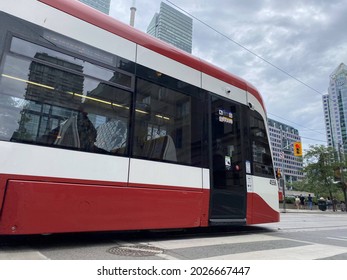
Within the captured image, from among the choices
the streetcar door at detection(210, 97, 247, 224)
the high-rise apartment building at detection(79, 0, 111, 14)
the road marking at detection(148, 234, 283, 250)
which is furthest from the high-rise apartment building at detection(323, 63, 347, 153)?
the road marking at detection(148, 234, 283, 250)

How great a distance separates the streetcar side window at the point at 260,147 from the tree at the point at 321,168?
33.3 meters

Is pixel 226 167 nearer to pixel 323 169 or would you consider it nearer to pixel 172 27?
pixel 172 27

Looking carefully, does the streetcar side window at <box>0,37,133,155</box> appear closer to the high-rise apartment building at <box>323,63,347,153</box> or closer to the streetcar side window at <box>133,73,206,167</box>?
the streetcar side window at <box>133,73,206,167</box>

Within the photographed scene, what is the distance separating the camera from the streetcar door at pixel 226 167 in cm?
588

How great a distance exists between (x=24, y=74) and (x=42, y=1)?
115 cm

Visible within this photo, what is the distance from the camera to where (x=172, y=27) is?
8.80 metres

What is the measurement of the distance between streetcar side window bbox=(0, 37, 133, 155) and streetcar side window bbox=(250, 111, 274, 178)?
347 cm

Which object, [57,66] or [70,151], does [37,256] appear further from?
[57,66]

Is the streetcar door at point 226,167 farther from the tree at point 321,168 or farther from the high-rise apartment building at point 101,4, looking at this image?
the tree at point 321,168

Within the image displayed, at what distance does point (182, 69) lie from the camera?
5762 mm

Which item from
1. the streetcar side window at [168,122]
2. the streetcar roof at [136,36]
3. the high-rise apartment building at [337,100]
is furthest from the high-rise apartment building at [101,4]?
the high-rise apartment building at [337,100]

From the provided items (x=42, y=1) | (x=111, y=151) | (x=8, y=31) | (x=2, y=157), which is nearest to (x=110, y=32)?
(x=42, y=1)

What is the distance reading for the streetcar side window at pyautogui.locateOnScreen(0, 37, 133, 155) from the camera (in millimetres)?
3838


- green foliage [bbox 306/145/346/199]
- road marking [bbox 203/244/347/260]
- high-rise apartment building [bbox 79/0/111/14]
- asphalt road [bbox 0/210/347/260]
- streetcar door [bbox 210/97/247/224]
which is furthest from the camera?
green foliage [bbox 306/145/346/199]
